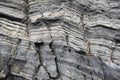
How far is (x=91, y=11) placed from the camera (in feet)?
67.2

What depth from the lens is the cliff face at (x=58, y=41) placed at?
1797cm

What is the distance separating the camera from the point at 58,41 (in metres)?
18.5

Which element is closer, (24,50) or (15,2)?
(24,50)

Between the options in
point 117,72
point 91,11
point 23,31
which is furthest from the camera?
point 91,11

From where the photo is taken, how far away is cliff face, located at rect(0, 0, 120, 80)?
18.0m

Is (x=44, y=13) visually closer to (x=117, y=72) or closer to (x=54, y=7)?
(x=54, y=7)

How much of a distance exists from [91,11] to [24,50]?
512 centimetres

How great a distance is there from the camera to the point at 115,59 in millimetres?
18312

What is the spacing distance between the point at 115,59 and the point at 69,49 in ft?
8.79

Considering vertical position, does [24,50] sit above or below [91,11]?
below

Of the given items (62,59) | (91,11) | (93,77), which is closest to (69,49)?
(62,59)

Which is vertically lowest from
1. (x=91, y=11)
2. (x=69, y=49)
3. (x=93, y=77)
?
(x=93, y=77)

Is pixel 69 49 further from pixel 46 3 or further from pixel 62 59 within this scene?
pixel 46 3

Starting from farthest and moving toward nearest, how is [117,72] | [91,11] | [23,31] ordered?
[91,11], [23,31], [117,72]
